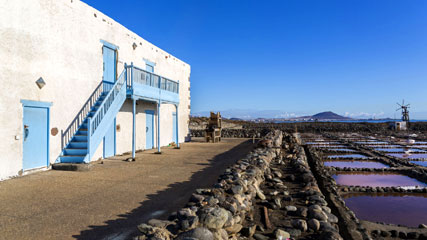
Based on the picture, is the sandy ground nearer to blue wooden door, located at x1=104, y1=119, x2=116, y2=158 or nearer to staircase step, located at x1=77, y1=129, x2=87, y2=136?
staircase step, located at x1=77, y1=129, x2=87, y2=136

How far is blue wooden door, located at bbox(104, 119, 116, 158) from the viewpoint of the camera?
1234 centimetres

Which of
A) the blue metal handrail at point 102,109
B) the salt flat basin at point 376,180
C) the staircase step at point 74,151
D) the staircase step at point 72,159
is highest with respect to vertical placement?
the blue metal handrail at point 102,109

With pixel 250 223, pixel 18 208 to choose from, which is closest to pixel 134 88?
pixel 18 208

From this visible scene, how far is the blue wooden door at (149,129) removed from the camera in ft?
52.3

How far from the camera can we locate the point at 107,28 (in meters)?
12.3

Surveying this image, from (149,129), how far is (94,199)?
34.1 ft

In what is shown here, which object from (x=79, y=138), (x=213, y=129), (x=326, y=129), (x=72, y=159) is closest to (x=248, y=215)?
(x=72, y=159)

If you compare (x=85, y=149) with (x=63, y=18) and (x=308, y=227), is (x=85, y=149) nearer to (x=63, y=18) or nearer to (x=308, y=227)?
(x=63, y=18)

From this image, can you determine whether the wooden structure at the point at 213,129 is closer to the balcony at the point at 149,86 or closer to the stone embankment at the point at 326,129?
the balcony at the point at 149,86

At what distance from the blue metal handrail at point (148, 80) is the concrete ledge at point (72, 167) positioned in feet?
12.9

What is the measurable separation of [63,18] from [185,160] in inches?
267

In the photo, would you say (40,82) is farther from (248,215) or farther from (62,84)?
(248,215)

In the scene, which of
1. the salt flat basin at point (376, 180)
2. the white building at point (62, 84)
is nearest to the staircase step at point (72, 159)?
the white building at point (62, 84)

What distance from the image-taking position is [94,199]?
6.02 meters
